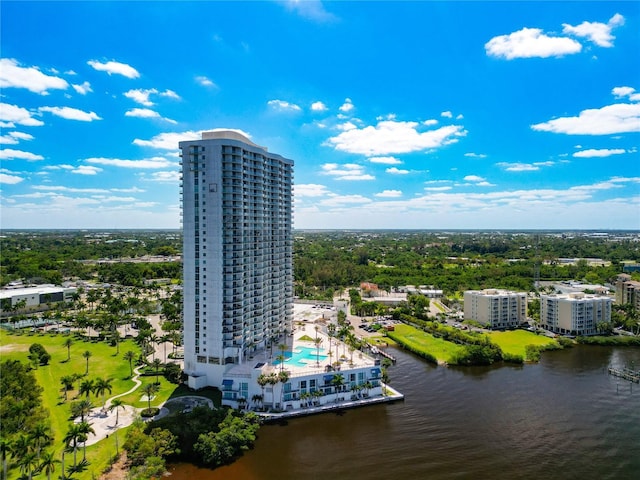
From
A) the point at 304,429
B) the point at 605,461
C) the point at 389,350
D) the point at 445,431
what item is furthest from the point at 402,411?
the point at 389,350

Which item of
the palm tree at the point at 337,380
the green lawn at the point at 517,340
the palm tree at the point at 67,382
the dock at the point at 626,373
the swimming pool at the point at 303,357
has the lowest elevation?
the dock at the point at 626,373

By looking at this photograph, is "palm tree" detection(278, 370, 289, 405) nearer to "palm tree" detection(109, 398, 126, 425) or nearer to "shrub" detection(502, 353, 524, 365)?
"palm tree" detection(109, 398, 126, 425)

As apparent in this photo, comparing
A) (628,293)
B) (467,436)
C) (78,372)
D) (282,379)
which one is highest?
(628,293)

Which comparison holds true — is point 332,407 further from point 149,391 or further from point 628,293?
point 628,293

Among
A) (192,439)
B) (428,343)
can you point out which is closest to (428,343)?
(428,343)

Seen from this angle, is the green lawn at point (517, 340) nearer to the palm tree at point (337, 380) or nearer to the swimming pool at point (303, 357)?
the swimming pool at point (303, 357)

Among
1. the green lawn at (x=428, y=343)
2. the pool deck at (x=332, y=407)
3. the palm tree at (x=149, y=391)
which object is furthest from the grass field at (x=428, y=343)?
the palm tree at (x=149, y=391)
